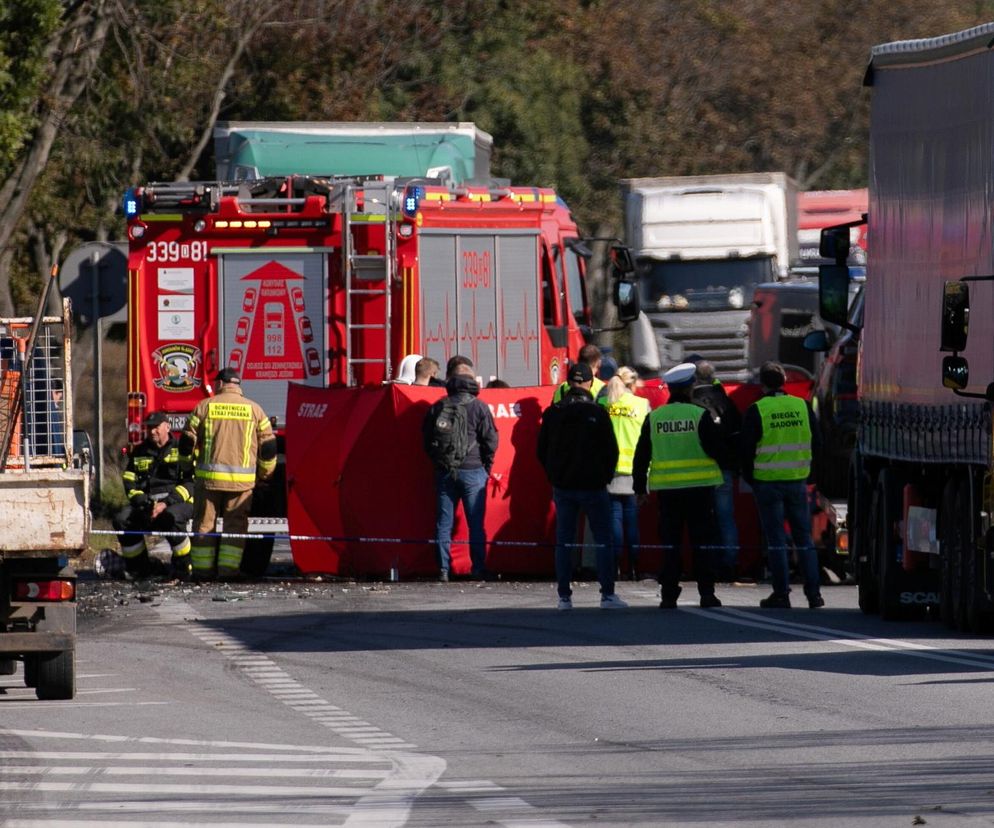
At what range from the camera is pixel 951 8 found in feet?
181

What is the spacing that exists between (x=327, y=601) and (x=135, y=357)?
4.24 m

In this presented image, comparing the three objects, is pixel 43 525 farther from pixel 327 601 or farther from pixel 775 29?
pixel 775 29

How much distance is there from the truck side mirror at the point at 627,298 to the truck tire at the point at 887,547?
707 cm

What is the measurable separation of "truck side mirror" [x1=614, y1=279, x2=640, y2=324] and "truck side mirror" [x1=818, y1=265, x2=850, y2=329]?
529 cm

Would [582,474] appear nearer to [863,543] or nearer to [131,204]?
[863,543]

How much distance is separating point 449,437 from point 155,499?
2687 mm

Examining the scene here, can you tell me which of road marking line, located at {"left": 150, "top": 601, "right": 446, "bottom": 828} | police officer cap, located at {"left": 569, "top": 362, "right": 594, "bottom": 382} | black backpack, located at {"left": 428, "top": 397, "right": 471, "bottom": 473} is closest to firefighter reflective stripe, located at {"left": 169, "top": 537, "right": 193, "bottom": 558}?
black backpack, located at {"left": 428, "top": 397, "right": 471, "bottom": 473}

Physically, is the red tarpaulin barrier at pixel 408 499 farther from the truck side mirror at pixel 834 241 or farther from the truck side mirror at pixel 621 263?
the truck side mirror at pixel 621 263

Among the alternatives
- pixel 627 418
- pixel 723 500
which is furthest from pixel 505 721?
pixel 627 418

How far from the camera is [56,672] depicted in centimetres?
1192

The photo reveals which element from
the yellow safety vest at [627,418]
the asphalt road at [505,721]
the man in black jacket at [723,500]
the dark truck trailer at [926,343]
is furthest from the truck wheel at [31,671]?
the yellow safety vest at [627,418]

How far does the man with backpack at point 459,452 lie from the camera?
756 inches

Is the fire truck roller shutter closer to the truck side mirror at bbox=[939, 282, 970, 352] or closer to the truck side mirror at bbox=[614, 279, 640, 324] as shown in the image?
the truck side mirror at bbox=[614, 279, 640, 324]

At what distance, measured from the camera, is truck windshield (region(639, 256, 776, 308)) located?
106 feet
